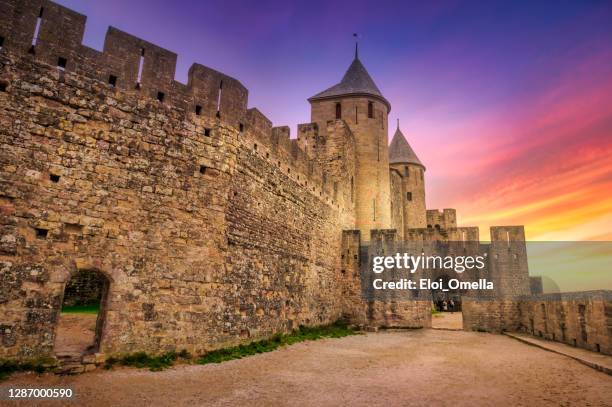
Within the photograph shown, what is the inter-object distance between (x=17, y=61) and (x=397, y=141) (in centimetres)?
3282

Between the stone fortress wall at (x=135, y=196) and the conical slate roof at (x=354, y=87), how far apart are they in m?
10.9

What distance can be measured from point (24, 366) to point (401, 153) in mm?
32373

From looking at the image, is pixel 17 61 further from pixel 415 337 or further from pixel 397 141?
pixel 397 141

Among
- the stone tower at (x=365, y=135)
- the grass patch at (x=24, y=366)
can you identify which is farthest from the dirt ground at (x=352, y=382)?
the stone tower at (x=365, y=135)

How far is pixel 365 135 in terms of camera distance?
69.4 feet

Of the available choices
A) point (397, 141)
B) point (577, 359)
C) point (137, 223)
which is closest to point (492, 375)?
point (577, 359)

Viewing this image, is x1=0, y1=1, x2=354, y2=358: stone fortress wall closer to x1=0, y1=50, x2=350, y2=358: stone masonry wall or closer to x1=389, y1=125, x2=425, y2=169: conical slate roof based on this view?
x1=0, y1=50, x2=350, y2=358: stone masonry wall

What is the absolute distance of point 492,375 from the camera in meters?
7.11

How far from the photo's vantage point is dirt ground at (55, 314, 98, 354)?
24.9ft

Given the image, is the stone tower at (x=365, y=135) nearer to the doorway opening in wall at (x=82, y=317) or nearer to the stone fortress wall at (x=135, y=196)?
the stone fortress wall at (x=135, y=196)

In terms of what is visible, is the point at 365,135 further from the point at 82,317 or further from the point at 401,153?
the point at 82,317

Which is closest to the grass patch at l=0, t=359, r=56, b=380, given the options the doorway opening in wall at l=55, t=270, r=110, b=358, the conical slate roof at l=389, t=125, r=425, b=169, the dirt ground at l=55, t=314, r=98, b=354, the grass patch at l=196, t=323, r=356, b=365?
the doorway opening in wall at l=55, t=270, r=110, b=358

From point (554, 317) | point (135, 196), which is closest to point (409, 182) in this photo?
point (554, 317)

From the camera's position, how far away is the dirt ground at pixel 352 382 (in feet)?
17.0
